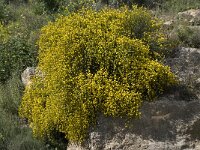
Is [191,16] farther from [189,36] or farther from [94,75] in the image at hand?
[94,75]

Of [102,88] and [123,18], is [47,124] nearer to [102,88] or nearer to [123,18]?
[102,88]

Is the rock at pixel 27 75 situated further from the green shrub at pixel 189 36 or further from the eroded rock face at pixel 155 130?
the green shrub at pixel 189 36

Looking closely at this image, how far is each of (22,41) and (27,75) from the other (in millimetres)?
1196

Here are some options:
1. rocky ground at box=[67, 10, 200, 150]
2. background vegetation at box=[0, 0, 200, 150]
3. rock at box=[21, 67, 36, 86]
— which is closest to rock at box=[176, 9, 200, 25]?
background vegetation at box=[0, 0, 200, 150]

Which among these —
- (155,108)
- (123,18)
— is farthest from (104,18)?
(155,108)

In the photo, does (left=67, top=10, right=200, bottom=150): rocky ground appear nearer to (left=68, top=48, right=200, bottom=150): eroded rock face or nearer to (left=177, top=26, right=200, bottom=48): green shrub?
(left=68, top=48, right=200, bottom=150): eroded rock face

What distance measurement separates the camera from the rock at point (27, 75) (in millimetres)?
7639

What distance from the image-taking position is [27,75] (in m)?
7.76

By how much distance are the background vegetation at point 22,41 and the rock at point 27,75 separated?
0.40 ft

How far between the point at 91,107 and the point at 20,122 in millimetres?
1627

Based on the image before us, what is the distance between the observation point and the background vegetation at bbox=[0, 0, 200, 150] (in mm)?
6742

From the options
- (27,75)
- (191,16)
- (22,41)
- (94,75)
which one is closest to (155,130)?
(94,75)

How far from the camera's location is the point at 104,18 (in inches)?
283

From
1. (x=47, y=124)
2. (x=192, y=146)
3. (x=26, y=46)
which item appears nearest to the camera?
(x=192, y=146)
